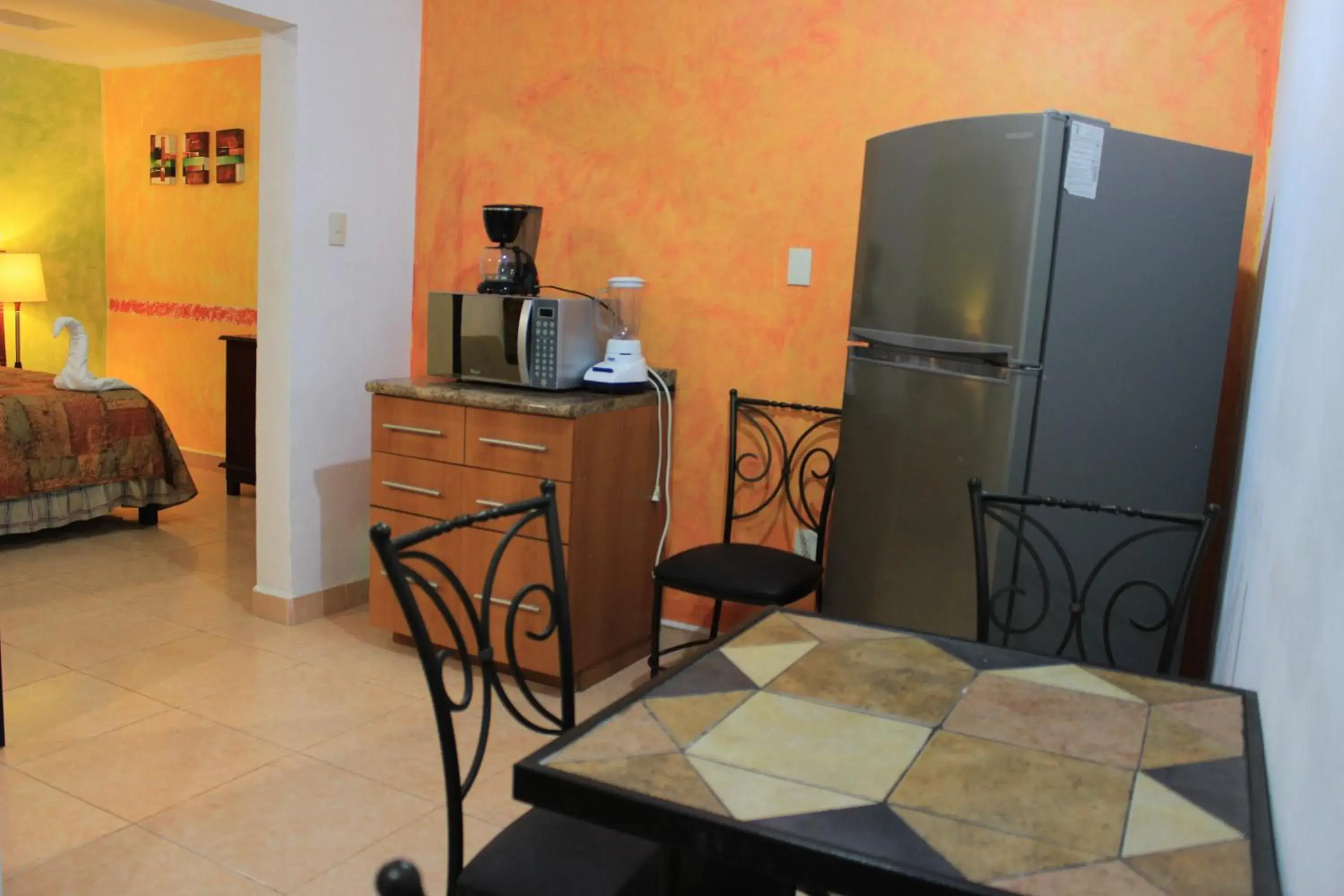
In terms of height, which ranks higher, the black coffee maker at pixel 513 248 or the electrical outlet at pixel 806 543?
the black coffee maker at pixel 513 248

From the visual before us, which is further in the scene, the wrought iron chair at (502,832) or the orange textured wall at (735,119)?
the orange textured wall at (735,119)

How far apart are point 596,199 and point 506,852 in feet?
8.04

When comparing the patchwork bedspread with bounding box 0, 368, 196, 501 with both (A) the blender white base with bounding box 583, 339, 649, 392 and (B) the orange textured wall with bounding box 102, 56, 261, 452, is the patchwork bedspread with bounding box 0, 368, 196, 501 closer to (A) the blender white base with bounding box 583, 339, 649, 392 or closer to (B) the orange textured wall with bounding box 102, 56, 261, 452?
(B) the orange textured wall with bounding box 102, 56, 261, 452

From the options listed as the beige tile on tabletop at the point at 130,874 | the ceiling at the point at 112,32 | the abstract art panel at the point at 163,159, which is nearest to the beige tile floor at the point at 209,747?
the beige tile on tabletop at the point at 130,874

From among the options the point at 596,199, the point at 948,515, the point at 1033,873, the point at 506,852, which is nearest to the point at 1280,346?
the point at 948,515

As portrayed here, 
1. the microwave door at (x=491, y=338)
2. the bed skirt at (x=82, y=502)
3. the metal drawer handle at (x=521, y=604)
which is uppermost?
the microwave door at (x=491, y=338)

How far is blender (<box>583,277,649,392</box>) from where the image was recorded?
10.1 feet

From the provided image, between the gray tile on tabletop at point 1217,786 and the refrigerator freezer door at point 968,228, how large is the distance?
1.13 metres

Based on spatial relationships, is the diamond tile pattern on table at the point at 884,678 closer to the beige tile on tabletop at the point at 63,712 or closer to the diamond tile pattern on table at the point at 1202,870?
the diamond tile pattern on table at the point at 1202,870

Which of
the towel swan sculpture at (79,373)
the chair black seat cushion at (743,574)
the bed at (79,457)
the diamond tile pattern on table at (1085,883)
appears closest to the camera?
the diamond tile pattern on table at (1085,883)

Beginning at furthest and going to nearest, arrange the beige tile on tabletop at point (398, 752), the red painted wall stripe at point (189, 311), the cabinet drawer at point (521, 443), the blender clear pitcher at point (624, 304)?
the red painted wall stripe at point (189, 311), the blender clear pitcher at point (624, 304), the cabinet drawer at point (521, 443), the beige tile on tabletop at point (398, 752)

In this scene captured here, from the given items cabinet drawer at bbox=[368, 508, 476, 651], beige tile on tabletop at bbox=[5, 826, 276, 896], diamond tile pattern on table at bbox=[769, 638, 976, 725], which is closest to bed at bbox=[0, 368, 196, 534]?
cabinet drawer at bbox=[368, 508, 476, 651]

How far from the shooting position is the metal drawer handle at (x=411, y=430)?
3115 mm

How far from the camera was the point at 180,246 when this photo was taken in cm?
589
